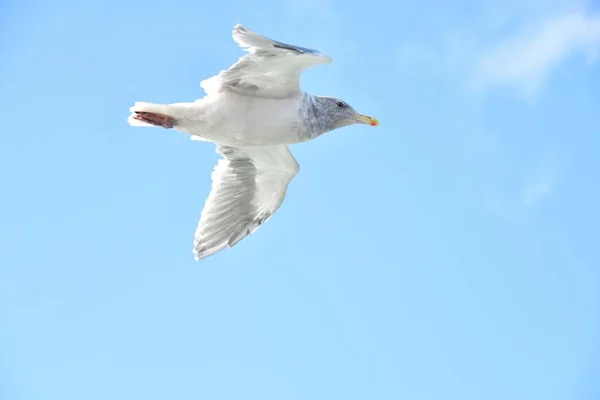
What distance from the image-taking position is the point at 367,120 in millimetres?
11102

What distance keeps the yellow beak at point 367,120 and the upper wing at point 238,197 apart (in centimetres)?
101

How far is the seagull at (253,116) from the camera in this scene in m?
9.64

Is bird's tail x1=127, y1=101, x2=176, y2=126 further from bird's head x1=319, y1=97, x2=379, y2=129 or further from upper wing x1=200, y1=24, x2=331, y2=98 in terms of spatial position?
bird's head x1=319, y1=97, x2=379, y2=129

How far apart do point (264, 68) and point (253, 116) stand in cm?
63

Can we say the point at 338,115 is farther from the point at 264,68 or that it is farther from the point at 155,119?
the point at 155,119

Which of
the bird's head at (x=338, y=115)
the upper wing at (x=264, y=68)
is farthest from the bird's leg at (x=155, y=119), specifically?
the bird's head at (x=338, y=115)

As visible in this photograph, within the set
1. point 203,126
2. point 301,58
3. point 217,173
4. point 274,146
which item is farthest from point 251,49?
point 217,173

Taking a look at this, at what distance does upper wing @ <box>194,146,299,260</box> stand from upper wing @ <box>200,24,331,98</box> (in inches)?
55.4

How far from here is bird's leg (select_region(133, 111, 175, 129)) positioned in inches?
396

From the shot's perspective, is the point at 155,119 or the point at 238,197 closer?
the point at 155,119

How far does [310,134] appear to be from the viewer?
10477mm

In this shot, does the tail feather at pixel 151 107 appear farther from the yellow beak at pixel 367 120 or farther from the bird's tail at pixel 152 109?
the yellow beak at pixel 367 120

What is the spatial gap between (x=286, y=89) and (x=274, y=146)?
1.07 metres

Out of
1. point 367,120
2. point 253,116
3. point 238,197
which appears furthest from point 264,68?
point 238,197
